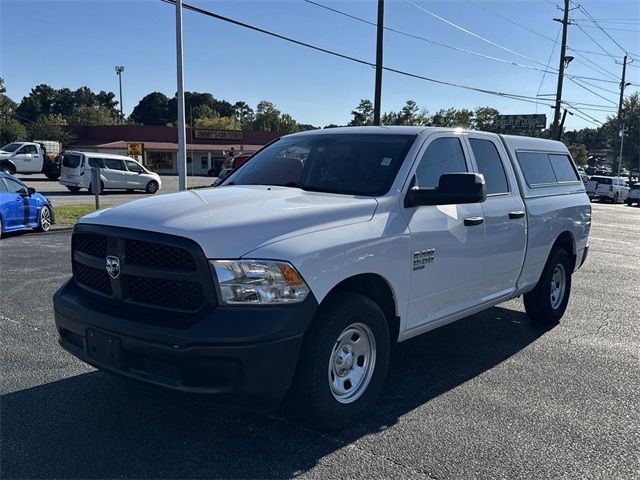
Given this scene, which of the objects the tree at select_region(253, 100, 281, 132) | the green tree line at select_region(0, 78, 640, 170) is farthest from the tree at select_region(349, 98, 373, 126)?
the tree at select_region(253, 100, 281, 132)

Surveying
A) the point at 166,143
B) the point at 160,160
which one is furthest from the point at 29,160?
the point at 166,143

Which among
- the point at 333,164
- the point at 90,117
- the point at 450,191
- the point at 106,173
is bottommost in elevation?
the point at 106,173

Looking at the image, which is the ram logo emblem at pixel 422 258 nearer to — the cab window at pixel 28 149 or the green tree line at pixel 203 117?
the green tree line at pixel 203 117

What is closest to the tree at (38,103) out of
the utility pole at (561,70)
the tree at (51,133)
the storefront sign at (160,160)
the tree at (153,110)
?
the tree at (153,110)

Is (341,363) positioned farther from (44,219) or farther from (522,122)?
(522,122)

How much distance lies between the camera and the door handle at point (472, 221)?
4.64m

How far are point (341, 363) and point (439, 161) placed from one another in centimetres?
188

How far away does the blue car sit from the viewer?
40.3 feet

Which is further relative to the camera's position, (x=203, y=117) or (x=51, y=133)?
(x=203, y=117)

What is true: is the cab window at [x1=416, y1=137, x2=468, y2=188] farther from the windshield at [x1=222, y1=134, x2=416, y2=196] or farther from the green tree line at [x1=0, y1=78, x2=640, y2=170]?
the green tree line at [x1=0, y1=78, x2=640, y2=170]

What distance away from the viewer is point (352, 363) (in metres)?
3.81

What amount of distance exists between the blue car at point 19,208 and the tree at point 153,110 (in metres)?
107

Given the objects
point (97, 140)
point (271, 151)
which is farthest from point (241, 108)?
point (271, 151)

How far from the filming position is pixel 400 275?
3973 mm
